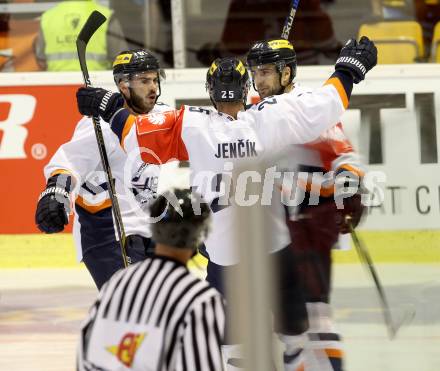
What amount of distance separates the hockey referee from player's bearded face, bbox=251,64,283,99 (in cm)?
144

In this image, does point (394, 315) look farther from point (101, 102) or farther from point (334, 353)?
point (101, 102)

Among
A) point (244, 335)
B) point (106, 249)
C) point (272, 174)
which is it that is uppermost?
point (272, 174)

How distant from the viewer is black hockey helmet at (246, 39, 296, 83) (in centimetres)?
379

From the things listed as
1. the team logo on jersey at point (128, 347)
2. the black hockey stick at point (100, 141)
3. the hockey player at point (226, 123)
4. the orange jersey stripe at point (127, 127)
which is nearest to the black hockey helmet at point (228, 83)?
the hockey player at point (226, 123)

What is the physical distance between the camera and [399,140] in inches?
98.3

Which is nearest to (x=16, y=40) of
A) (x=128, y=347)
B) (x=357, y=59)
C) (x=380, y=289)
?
(x=357, y=59)

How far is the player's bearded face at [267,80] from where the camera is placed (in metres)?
3.77

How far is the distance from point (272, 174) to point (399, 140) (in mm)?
439

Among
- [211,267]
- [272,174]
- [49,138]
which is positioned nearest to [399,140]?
[272,174]

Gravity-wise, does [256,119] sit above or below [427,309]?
above

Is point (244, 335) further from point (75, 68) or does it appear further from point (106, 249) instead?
point (75, 68)

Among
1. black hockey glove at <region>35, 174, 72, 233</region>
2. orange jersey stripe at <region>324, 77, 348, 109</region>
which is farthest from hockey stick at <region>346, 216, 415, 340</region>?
black hockey glove at <region>35, 174, 72, 233</region>

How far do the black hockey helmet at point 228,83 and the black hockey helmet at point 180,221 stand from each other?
1167mm

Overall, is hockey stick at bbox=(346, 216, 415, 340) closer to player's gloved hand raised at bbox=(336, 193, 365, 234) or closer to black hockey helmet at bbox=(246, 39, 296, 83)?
player's gloved hand raised at bbox=(336, 193, 365, 234)
